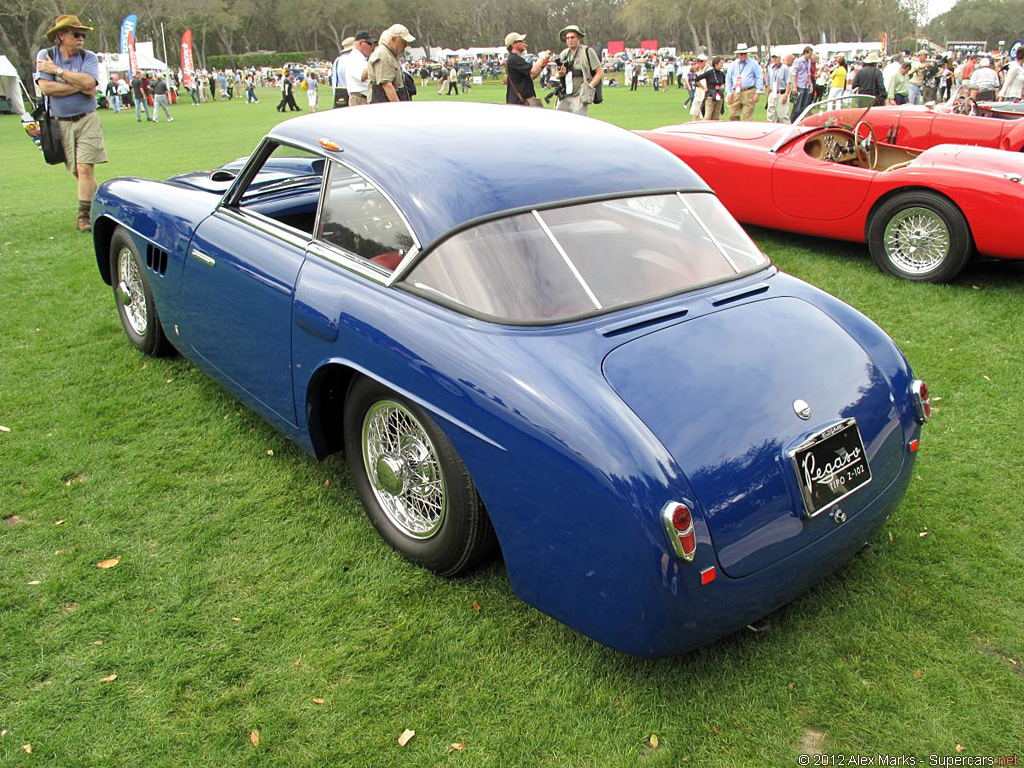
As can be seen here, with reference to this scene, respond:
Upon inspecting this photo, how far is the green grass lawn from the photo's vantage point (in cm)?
240

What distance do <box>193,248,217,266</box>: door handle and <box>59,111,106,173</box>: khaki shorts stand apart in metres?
4.97

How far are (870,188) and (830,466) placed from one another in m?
4.90

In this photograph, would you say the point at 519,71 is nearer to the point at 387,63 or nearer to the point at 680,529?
the point at 387,63

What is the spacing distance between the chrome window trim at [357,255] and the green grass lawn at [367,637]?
111 cm

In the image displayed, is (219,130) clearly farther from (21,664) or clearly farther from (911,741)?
(911,741)

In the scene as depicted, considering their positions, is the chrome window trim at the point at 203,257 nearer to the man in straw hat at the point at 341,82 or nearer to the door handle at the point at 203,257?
the door handle at the point at 203,257

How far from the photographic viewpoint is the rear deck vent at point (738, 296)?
2913 mm

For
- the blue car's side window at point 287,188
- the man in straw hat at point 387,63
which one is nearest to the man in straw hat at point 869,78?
the man in straw hat at point 387,63

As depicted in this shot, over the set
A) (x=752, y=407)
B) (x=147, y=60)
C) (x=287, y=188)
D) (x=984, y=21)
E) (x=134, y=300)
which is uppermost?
(x=984, y=21)

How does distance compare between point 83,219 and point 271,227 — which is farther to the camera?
point 83,219

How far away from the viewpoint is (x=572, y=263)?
112 inches

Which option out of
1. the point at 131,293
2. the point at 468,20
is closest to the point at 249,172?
the point at 131,293

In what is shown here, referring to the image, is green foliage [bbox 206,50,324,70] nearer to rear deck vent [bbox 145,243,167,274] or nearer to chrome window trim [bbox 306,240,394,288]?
rear deck vent [bbox 145,243,167,274]

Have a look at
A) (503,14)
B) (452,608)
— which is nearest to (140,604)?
(452,608)
